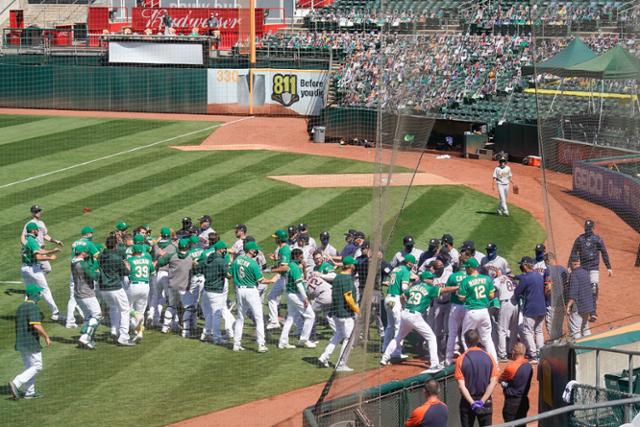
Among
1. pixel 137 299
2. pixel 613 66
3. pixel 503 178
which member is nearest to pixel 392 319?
pixel 137 299

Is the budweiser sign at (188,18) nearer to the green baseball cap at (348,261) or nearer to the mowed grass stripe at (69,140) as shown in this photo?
the mowed grass stripe at (69,140)

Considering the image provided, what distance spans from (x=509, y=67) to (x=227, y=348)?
1278 centimetres

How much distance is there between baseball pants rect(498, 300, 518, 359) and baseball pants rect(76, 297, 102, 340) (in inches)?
197

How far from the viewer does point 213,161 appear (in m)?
23.9

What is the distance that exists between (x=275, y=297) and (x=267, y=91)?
692 inches

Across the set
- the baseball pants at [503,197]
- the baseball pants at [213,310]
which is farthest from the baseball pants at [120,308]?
the baseball pants at [503,197]

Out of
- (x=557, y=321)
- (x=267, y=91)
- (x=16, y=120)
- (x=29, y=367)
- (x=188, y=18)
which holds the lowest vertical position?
(x=29, y=367)

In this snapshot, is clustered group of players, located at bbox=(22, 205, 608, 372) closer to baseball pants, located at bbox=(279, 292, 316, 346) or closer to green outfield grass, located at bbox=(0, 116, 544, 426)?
baseball pants, located at bbox=(279, 292, 316, 346)

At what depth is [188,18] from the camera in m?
36.6

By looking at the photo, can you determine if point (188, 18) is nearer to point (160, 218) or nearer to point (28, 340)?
point (160, 218)

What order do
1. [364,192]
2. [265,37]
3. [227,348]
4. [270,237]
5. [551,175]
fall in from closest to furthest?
[551,175] → [227,348] → [270,237] → [364,192] → [265,37]

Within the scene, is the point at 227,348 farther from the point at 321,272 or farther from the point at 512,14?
the point at 512,14

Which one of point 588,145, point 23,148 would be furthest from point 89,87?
point 588,145

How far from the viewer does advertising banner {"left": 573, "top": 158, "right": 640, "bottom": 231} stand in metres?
8.09
